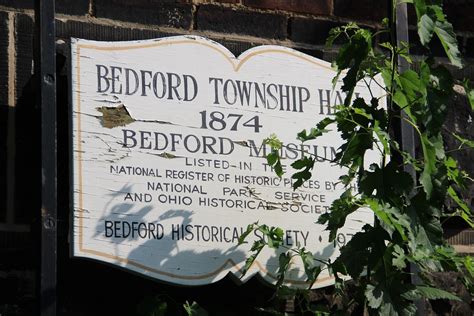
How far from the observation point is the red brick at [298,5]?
12.5 ft

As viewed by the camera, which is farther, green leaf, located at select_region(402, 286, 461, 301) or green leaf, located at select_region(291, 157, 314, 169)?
green leaf, located at select_region(291, 157, 314, 169)

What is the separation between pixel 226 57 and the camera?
11.9 ft

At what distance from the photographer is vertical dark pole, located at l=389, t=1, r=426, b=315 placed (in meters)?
3.55

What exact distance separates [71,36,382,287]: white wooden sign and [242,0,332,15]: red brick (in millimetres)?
177

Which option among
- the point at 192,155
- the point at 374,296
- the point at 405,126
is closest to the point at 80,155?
the point at 192,155

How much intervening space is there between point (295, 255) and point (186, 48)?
0.63 meters

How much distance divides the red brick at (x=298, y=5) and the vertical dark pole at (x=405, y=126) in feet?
0.79

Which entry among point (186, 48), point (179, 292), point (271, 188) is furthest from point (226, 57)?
point (179, 292)

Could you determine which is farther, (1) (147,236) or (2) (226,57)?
(2) (226,57)

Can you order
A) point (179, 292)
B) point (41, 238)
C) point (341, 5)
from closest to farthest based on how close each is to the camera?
point (41, 238) < point (179, 292) < point (341, 5)

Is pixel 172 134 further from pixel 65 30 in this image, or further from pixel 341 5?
pixel 341 5

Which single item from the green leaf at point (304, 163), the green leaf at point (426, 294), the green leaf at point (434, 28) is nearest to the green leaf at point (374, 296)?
the green leaf at point (426, 294)

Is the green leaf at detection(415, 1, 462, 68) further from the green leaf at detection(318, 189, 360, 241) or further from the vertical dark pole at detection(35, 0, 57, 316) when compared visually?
the vertical dark pole at detection(35, 0, 57, 316)

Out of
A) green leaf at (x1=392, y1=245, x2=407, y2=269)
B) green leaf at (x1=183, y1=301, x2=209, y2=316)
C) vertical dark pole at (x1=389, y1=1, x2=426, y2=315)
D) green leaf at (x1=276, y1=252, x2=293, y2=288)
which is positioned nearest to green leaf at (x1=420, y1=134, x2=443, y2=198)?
green leaf at (x1=392, y1=245, x2=407, y2=269)
